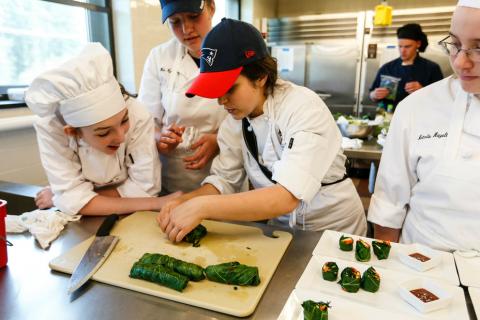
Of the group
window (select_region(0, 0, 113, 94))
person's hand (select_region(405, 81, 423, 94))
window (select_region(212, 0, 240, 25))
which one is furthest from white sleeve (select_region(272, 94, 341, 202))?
window (select_region(212, 0, 240, 25))

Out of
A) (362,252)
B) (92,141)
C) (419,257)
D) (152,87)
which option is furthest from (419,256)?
(152,87)

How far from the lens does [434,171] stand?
0.97 metres

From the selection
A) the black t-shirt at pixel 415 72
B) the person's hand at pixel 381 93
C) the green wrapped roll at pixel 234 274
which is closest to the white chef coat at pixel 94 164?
the green wrapped roll at pixel 234 274

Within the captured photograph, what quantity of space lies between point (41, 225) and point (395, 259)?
94cm

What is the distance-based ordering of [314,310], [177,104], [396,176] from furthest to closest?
[177,104] → [396,176] → [314,310]

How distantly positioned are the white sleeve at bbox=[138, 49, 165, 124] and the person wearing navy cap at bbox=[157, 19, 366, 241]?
44 cm

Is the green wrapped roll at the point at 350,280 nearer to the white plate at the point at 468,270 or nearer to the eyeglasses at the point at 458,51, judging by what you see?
the white plate at the point at 468,270

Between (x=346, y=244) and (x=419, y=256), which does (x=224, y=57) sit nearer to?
(x=346, y=244)

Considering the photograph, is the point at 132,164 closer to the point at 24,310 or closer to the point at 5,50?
the point at 24,310

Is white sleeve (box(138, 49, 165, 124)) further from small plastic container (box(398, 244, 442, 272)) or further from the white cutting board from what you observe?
small plastic container (box(398, 244, 442, 272))

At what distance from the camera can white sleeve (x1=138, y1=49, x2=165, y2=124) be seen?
1498 millimetres

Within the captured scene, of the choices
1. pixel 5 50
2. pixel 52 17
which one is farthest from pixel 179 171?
pixel 52 17

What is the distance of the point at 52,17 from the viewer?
7.60ft

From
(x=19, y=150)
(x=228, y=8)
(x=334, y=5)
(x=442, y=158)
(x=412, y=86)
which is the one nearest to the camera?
(x=442, y=158)
